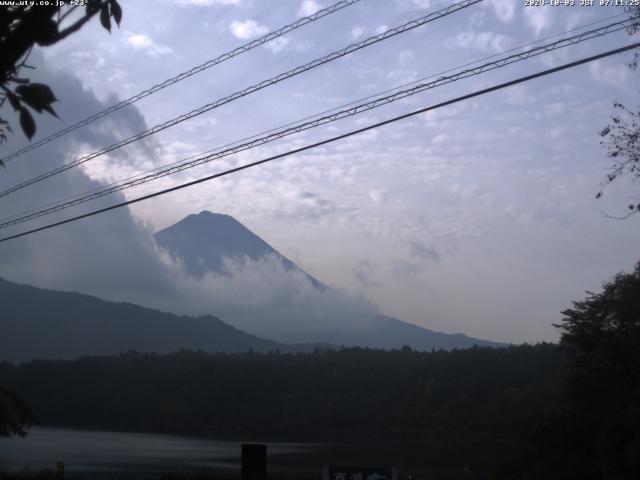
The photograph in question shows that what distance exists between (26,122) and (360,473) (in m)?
8.37

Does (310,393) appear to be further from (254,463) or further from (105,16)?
(105,16)

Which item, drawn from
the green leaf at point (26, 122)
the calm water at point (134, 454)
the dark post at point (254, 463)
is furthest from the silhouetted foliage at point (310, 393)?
the green leaf at point (26, 122)

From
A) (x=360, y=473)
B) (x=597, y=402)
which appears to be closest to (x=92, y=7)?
(x=360, y=473)

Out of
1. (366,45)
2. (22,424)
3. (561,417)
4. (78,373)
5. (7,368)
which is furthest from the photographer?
(78,373)

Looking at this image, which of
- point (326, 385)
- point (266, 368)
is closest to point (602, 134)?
point (326, 385)

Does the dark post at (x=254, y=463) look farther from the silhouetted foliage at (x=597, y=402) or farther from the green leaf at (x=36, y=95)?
the silhouetted foliage at (x=597, y=402)

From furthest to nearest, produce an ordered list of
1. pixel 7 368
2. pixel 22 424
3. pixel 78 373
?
pixel 78 373 → pixel 7 368 → pixel 22 424

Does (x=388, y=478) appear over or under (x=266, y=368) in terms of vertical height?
under

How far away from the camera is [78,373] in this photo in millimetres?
112625

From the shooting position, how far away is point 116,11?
4.35 m

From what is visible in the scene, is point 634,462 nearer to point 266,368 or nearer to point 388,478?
point 388,478

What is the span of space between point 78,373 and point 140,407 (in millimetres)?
10307

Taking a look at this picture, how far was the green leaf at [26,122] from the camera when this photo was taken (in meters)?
3.91

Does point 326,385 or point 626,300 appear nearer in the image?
point 626,300
